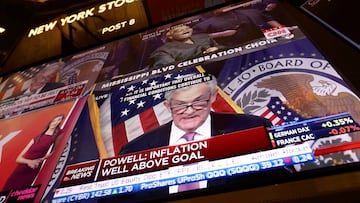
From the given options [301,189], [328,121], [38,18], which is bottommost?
[301,189]

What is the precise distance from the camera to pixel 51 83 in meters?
2.54

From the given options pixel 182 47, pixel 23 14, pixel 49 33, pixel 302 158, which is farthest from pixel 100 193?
pixel 23 14

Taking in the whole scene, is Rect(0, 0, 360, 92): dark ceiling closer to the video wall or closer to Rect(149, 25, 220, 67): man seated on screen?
the video wall

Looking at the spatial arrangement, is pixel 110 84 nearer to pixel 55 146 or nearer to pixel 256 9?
pixel 55 146

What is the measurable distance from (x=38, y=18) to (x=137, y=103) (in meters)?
1.80

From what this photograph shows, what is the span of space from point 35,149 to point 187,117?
806 mm

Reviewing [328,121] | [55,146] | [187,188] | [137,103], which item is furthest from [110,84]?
[328,121]

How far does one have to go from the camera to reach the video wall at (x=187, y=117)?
1393 mm

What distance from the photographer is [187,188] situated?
4.56 ft

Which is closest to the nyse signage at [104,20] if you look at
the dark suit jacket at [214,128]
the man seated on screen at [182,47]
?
the man seated on screen at [182,47]

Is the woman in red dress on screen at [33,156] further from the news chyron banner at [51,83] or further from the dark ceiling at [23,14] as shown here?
the dark ceiling at [23,14]

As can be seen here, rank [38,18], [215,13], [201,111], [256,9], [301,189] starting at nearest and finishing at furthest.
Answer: [301,189] → [201,111] → [256,9] → [215,13] → [38,18]

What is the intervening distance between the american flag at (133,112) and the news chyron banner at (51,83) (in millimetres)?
300

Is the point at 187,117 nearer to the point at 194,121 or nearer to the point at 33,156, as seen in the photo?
the point at 194,121
